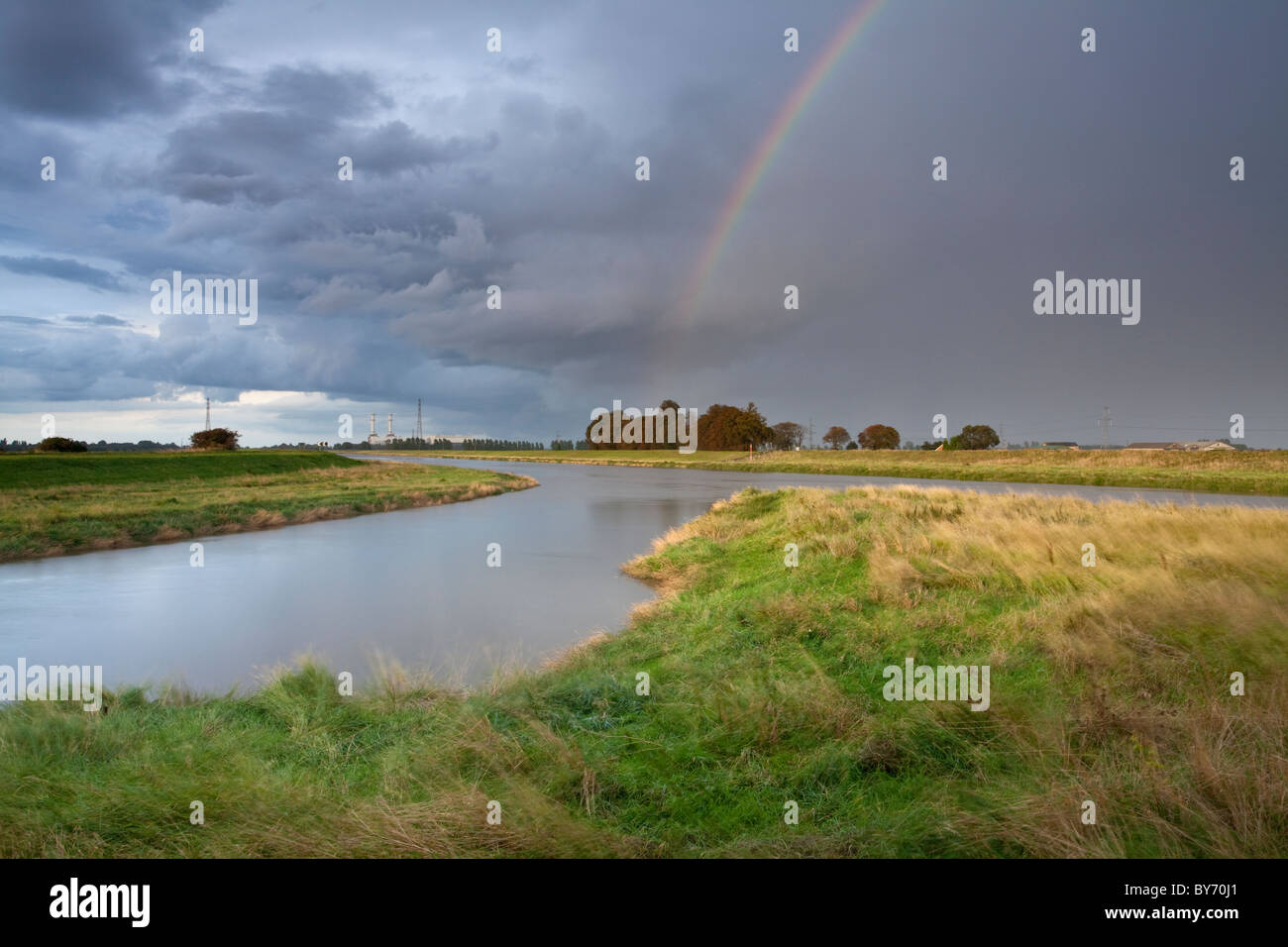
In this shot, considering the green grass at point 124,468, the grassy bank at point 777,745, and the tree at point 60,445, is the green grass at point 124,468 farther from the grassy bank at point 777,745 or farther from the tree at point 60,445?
the grassy bank at point 777,745

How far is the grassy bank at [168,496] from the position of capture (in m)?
24.2

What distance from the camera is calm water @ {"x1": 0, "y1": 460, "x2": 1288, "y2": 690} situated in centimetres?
1220

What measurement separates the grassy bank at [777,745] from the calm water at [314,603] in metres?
2.88

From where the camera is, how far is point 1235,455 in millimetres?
64000

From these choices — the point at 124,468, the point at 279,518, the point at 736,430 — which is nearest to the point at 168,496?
the point at 279,518

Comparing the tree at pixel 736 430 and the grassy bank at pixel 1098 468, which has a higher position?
the tree at pixel 736 430

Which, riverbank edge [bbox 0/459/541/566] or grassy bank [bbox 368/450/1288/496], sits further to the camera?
grassy bank [bbox 368/450/1288/496]

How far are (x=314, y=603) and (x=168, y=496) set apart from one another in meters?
23.9

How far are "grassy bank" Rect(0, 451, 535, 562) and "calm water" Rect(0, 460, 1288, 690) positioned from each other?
5.88 ft

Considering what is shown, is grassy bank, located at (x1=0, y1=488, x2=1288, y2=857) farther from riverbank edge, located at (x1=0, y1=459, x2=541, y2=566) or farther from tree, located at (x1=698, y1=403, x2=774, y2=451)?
tree, located at (x1=698, y1=403, x2=774, y2=451)

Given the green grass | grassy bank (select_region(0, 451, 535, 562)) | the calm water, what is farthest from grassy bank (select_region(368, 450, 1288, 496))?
the green grass

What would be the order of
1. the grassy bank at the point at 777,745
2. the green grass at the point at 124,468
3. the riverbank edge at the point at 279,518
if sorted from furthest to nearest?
1. the green grass at the point at 124,468
2. the riverbank edge at the point at 279,518
3. the grassy bank at the point at 777,745

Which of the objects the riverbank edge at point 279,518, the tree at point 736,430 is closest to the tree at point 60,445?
the riverbank edge at point 279,518
